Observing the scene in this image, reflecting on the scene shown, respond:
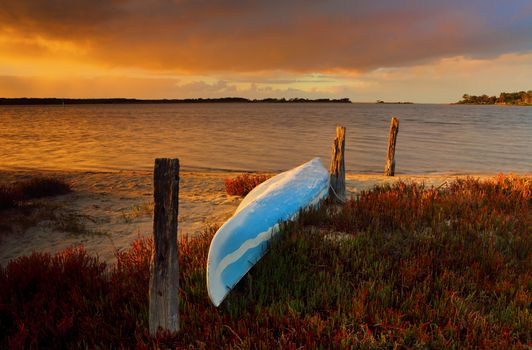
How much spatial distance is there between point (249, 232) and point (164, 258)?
6.16ft

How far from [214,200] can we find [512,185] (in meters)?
7.66

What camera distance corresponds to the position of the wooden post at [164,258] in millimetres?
3389

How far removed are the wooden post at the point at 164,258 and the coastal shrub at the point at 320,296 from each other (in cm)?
21

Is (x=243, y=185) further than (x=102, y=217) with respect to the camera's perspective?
Yes

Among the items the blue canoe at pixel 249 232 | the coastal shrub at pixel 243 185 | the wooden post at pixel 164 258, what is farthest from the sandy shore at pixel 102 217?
the wooden post at pixel 164 258

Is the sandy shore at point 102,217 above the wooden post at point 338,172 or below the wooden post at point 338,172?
below

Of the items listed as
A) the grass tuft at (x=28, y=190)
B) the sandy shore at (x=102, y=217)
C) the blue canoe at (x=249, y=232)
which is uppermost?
the blue canoe at (x=249, y=232)

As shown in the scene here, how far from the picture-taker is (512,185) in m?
8.81

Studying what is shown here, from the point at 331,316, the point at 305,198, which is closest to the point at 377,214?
the point at 305,198

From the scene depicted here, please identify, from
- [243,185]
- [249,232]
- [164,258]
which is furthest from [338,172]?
[164,258]

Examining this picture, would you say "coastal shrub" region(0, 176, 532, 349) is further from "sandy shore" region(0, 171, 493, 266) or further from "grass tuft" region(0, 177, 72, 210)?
"grass tuft" region(0, 177, 72, 210)

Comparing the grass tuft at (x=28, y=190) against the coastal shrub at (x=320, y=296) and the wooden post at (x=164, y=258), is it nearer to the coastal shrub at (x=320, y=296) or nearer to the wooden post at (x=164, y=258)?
the coastal shrub at (x=320, y=296)

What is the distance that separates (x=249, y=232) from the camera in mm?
5180

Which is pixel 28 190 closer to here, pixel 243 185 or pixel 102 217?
pixel 102 217
